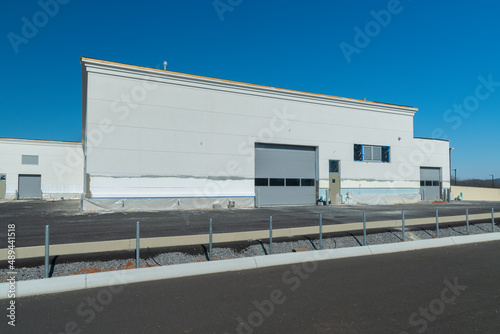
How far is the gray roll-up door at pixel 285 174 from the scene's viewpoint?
95.8 ft

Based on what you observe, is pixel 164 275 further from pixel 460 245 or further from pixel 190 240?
pixel 460 245

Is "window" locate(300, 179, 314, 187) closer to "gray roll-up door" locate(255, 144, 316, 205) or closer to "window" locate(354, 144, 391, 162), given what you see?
"gray roll-up door" locate(255, 144, 316, 205)

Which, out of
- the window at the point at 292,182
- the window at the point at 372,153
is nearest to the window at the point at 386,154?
the window at the point at 372,153

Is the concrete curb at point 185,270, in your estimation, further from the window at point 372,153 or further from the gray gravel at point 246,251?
the window at point 372,153

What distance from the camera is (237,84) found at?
92.2 ft

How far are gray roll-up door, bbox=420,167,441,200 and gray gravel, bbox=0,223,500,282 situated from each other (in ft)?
72.1

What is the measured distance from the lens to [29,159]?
41.5 m

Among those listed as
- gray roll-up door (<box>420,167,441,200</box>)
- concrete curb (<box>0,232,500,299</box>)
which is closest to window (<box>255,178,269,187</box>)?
concrete curb (<box>0,232,500,299</box>)

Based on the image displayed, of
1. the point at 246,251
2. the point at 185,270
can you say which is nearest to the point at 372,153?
the point at 246,251

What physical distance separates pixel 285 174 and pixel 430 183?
18.4m

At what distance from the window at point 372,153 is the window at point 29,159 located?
3704 cm

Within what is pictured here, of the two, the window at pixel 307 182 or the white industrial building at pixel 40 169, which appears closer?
the window at pixel 307 182

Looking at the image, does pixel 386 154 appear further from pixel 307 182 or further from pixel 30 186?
pixel 30 186

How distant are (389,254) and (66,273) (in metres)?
9.61
